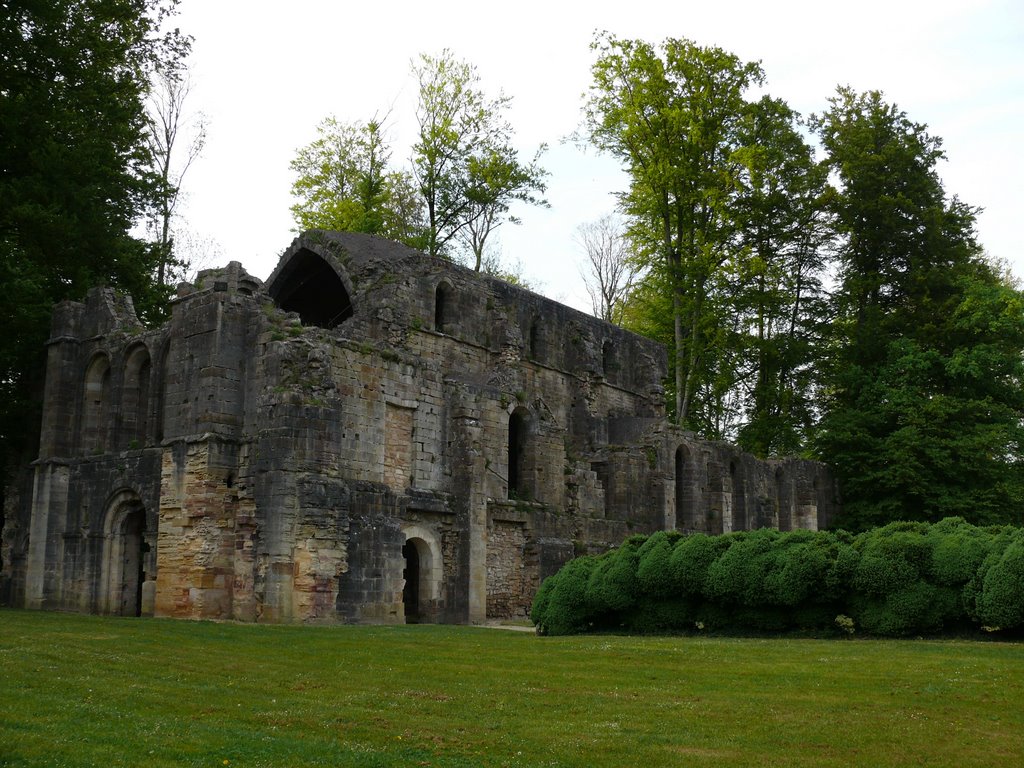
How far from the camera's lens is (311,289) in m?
35.3

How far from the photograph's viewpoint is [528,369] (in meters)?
36.4

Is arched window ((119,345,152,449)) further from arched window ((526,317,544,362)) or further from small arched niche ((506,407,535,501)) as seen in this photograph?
arched window ((526,317,544,362))

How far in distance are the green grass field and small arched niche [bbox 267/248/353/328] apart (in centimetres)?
1721

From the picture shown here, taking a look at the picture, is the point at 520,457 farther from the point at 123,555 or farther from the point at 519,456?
the point at 123,555

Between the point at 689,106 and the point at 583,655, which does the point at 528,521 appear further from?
the point at 689,106

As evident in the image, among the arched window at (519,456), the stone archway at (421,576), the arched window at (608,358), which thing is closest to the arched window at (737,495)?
the arched window at (608,358)

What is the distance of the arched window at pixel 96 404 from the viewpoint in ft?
96.8

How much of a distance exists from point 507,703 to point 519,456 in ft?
66.8

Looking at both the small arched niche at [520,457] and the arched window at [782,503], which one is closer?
the small arched niche at [520,457]

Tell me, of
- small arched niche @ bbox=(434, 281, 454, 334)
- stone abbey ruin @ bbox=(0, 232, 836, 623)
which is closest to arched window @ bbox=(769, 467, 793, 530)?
stone abbey ruin @ bbox=(0, 232, 836, 623)

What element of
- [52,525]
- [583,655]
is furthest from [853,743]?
[52,525]

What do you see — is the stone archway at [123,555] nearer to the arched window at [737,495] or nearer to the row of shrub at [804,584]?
the row of shrub at [804,584]

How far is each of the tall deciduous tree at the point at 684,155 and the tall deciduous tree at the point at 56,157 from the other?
18.0 meters

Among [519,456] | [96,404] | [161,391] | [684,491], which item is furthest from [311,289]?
[684,491]
